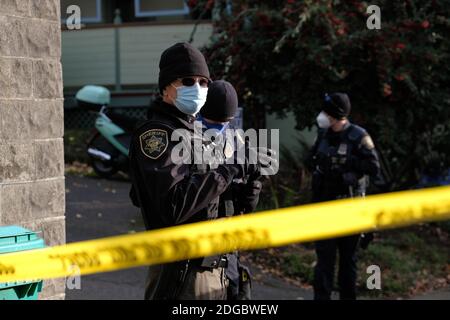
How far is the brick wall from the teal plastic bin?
1.12 metres

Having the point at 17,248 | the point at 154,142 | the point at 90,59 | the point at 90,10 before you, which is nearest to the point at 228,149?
the point at 154,142

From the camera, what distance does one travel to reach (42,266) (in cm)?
262

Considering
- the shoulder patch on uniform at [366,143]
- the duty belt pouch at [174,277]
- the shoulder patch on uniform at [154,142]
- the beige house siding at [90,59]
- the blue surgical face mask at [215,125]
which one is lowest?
the duty belt pouch at [174,277]

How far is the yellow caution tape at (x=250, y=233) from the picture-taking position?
2316 millimetres

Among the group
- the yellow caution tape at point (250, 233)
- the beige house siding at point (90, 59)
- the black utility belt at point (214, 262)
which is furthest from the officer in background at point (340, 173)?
the beige house siding at point (90, 59)

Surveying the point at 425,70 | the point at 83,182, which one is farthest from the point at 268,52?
the point at 83,182

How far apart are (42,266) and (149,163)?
0.73 metres

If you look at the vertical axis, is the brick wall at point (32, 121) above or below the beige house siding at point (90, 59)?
below

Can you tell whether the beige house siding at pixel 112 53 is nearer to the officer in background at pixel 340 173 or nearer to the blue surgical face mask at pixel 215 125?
the officer in background at pixel 340 173

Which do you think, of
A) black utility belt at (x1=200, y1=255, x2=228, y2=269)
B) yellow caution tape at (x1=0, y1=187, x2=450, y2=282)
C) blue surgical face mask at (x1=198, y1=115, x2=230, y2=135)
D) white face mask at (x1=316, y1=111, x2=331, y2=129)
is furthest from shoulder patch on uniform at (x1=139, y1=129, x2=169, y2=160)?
white face mask at (x1=316, y1=111, x2=331, y2=129)

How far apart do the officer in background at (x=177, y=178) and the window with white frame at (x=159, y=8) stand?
11782 mm

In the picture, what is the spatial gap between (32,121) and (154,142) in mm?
1786

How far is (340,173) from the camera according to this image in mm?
6594
